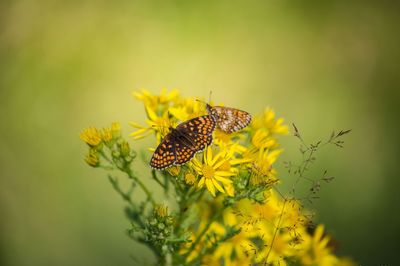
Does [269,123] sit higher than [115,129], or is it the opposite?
[269,123]

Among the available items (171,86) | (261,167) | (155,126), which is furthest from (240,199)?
(171,86)

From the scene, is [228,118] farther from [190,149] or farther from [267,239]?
[267,239]

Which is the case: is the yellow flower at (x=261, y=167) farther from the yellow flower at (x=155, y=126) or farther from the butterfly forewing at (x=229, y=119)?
the yellow flower at (x=155, y=126)

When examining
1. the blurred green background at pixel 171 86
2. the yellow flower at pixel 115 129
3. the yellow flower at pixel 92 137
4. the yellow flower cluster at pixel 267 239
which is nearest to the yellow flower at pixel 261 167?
the yellow flower cluster at pixel 267 239

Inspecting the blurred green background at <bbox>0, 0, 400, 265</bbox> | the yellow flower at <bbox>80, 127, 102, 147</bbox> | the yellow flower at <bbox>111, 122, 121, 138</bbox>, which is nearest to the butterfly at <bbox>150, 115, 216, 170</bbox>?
the yellow flower at <bbox>111, 122, 121, 138</bbox>

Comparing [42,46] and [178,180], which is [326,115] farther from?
[178,180]
